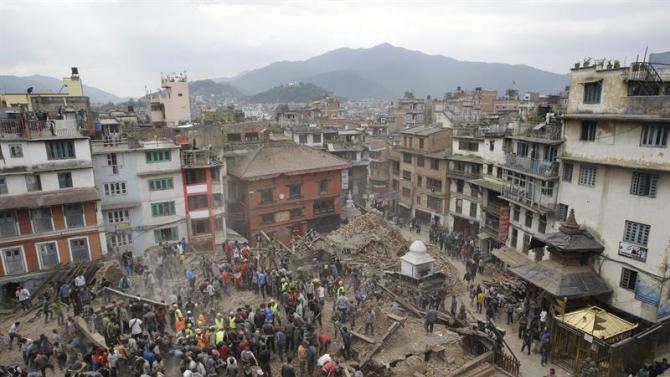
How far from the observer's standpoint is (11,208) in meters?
32.2

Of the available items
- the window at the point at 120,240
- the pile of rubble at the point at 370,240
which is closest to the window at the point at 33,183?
the window at the point at 120,240

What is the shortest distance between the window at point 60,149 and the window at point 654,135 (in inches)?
1640

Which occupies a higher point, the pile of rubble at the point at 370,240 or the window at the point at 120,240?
the window at the point at 120,240

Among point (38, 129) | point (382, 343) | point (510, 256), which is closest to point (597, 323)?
point (382, 343)

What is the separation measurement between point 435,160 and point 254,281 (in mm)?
35288

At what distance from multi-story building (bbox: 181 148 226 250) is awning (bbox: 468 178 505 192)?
27214 millimetres

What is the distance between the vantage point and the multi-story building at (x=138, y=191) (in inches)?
1527

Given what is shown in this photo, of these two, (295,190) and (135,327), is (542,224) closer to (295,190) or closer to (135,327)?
(295,190)

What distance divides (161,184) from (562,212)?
35.3 m

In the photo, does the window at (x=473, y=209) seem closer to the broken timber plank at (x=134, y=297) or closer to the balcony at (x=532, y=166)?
the balcony at (x=532, y=166)

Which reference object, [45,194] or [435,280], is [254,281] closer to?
[435,280]

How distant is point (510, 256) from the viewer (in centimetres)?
4088

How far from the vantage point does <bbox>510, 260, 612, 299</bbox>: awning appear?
2981cm

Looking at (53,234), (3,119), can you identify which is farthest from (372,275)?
(3,119)
